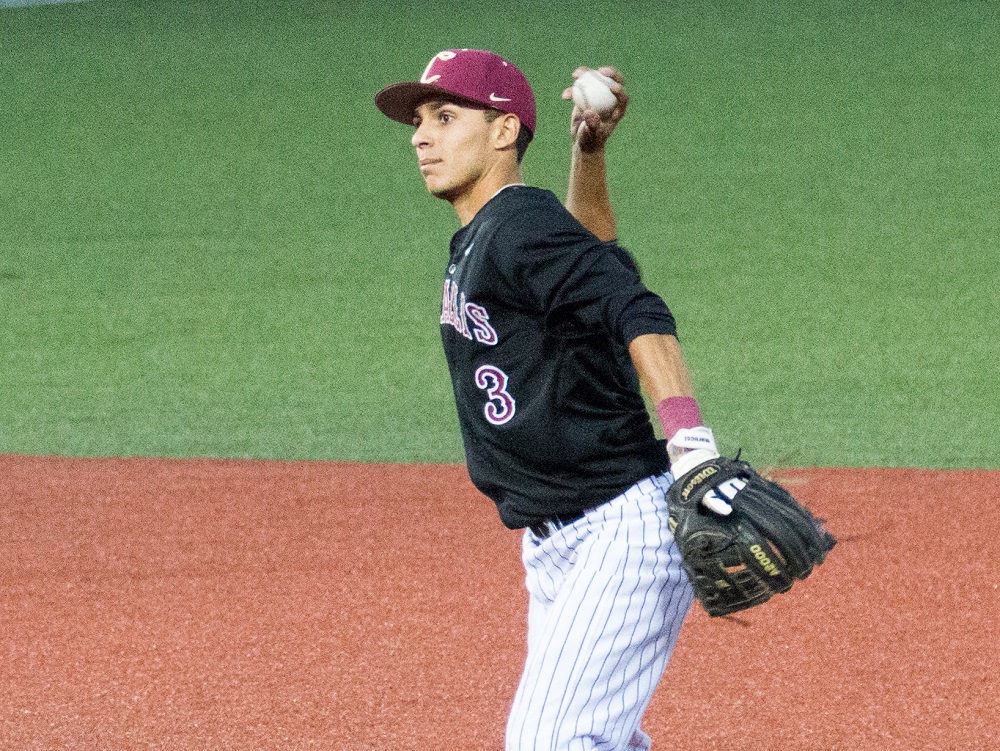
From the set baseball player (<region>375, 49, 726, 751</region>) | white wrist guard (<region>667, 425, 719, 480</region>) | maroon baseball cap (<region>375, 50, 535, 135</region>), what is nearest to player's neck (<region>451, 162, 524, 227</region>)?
baseball player (<region>375, 49, 726, 751</region>)

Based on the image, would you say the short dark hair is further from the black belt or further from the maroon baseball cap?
the black belt

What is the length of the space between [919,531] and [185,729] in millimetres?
3051

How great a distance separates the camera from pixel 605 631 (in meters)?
2.22

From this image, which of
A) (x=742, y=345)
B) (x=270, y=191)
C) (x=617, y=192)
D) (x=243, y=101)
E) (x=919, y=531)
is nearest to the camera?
(x=919, y=531)

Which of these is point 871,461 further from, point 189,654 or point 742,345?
point 189,654

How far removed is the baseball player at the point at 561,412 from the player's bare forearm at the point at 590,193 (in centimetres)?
35

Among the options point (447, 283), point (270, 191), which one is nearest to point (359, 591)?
point (447, 283)

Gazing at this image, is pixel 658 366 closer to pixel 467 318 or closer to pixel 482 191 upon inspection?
pixel 467 318

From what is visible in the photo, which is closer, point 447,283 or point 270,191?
point 447,283

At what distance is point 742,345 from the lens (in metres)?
7.44

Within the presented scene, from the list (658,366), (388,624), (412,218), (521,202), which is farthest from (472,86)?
(412,218)

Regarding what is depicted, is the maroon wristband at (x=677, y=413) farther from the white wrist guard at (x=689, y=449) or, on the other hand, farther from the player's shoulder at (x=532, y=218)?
the player's shoulder at (x=532, y=218)

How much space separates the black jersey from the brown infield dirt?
1567 millimetres

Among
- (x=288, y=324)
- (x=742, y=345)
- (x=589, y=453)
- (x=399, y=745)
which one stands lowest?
(x=288, y=324)
